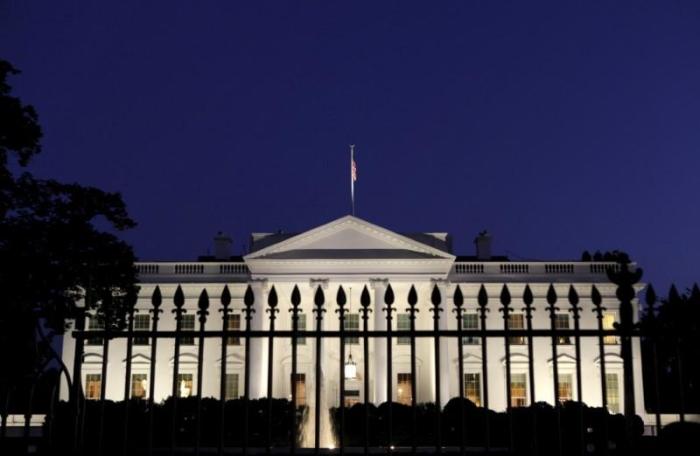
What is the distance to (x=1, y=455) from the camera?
20.8 ft

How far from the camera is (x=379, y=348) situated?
132 feet

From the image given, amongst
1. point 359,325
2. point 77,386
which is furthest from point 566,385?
point 77,386

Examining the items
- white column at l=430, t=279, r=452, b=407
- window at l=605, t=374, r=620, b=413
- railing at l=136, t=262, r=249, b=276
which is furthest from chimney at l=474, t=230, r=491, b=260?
railing at l=136, t=262, r=249, b=276

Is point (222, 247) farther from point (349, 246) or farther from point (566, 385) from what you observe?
point (566, 385)

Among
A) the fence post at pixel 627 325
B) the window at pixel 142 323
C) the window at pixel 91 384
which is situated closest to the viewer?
the fence post at pixel 627 325

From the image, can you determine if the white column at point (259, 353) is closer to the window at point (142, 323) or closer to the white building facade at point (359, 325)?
the white building facade at point (359, 325)

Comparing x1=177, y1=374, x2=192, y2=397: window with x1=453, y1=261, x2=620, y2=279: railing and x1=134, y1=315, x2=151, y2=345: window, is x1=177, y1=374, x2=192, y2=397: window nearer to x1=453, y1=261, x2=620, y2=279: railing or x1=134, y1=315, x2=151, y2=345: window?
x1=134, y1=315, x2=151, y2=345: window

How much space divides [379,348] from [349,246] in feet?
19.7

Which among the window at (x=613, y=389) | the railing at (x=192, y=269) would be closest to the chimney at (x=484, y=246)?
the window at (x=613, y=389)

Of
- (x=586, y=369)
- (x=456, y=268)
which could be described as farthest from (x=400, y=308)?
(x=586, y=369)

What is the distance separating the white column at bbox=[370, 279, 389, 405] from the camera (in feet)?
130

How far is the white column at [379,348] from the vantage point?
39531mm

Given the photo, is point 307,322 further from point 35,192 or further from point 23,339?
point 23,339

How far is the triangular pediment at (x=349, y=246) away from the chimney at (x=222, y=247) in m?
8.54
